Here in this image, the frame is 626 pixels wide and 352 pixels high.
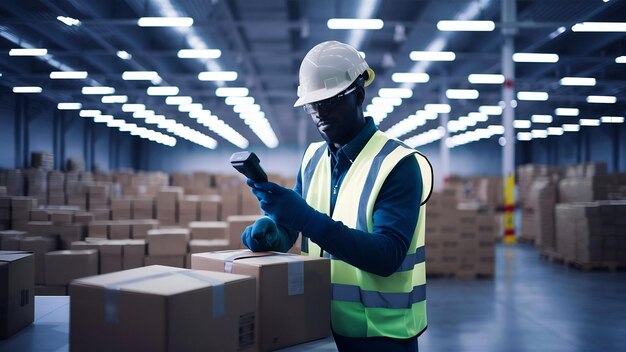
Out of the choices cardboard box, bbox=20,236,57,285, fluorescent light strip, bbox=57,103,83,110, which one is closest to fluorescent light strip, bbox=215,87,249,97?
cardboard box, bbox=20,236,57,285

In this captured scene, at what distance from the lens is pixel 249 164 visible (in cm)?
150

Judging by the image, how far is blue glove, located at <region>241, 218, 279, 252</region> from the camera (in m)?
1.80

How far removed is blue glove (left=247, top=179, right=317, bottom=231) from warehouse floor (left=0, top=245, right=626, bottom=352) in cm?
116

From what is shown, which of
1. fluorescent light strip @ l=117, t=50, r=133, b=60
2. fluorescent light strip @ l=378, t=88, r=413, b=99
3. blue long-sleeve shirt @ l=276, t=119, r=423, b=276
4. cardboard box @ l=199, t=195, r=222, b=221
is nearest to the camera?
blue long-sleeve shirt @ l=276, t=119, r=423, b=276

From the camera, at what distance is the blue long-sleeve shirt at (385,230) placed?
149 centimetres

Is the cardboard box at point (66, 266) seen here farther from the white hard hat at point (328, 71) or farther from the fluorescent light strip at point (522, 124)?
the fluorescent light strip at point (522, 124)

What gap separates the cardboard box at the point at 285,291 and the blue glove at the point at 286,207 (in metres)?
0.16

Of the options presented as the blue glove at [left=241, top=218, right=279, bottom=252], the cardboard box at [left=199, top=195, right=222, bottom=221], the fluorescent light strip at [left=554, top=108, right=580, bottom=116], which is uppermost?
the fluorescent light strip at [left=554, top=108, right=580, bottom=116]

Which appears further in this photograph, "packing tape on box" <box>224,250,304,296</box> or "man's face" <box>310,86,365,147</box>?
"man's face" <box>310,86,365,147</box>

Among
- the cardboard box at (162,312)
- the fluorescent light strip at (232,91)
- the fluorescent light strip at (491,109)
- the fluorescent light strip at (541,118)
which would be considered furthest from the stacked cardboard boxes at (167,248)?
the fluorescent light strip at (541,118)

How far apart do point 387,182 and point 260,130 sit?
25.5m

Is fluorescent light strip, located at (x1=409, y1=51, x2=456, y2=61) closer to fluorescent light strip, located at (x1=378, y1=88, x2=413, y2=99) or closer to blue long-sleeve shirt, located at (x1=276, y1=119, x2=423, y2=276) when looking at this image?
fluorescent light strip, located at (x1=378, y1=88, x2=413, y2=99)

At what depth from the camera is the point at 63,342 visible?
1.85 metres

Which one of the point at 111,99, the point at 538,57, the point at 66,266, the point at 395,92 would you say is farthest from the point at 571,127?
the point at 66,266
